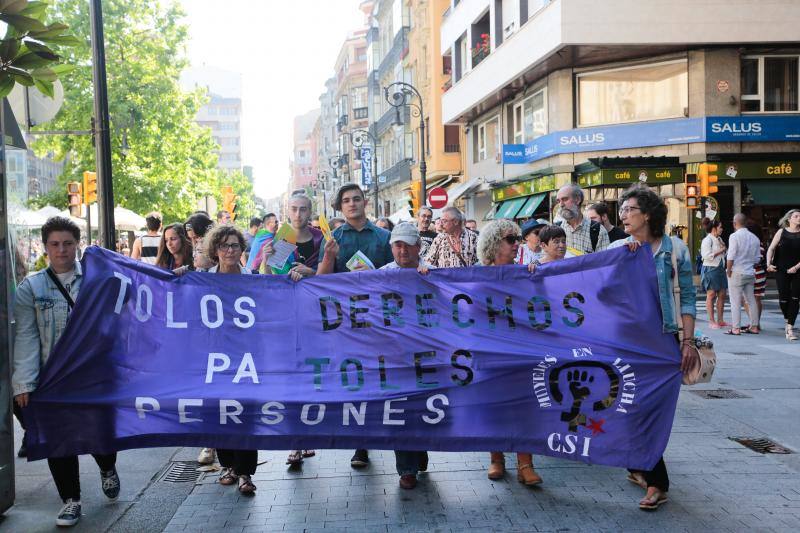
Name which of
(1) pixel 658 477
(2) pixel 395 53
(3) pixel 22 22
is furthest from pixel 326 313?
(2) pixel 395 53

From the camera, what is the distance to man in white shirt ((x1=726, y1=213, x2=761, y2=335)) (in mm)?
14344

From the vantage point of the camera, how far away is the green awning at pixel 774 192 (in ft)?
77.9

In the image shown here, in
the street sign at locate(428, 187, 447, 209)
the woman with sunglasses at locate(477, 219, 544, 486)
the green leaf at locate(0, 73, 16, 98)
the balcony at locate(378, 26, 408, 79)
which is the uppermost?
the balcony at locate(378, 26, 408, 79)

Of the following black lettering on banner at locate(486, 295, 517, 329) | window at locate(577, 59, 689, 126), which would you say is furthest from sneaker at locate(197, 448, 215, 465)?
window at locate(577, 59, 689, 126)

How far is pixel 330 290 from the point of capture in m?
5.81

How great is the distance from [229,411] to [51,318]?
1285 millimetres

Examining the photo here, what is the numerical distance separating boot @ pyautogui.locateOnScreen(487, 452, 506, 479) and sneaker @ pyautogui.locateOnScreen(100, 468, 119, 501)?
2.55m

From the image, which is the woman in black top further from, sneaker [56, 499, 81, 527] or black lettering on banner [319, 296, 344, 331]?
sneaker [56, 499, 81, 527]

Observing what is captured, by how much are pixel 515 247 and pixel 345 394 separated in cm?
170

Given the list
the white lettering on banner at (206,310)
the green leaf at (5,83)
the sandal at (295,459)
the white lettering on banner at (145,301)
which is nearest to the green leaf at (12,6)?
the green leaf at (5,83)

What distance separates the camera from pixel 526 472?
585cm

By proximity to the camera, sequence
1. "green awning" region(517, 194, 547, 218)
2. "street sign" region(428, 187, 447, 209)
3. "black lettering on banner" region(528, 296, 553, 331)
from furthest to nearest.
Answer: "green awning" region(517, 194, 547, 218) → "street sign" region(428, 187, 447, 209) → "black lettering on banner" region(528, 296, 553, 331)

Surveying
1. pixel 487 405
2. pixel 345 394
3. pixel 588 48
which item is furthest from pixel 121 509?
pixel 588 48

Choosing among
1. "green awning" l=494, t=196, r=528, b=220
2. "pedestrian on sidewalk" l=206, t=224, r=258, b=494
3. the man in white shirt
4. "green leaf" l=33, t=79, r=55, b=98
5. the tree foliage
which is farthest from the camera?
the tree foliage
